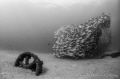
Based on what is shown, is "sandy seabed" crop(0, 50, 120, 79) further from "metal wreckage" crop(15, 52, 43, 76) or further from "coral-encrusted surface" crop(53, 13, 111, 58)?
"coral-encrusted surface" crop(53, 13, 111, 58)

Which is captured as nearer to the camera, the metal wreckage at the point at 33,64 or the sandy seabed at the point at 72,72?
the sandy seabed at the point at 72,72

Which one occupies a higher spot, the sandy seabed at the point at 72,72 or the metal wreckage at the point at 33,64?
the metal wreckage at the point at 33,64

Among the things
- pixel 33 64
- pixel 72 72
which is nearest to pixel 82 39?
pixel 72 72

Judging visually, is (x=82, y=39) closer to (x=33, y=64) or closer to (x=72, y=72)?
(x=72, y=72)

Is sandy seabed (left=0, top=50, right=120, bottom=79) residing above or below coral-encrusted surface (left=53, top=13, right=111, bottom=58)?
below

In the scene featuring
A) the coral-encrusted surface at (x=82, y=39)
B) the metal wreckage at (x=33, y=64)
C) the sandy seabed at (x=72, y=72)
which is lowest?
the sandy seabed at (x=72, y=72)

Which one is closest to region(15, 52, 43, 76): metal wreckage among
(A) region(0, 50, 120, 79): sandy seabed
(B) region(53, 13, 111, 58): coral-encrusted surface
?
(A) region(0, 50, 120, 79): sandy seabed

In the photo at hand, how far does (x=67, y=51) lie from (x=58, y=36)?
166 centimetres

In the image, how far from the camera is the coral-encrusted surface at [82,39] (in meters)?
7.02

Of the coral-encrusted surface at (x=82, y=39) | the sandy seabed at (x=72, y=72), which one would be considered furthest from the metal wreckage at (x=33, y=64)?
the coral-encrusted surface at (x=82, y=39)

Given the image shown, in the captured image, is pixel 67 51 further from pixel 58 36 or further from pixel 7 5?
pixel 7 5

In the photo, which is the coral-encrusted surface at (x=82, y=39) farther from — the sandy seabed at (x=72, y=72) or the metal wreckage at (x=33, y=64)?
the metal wreckage at (x=33, y=64)

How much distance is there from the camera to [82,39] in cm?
708

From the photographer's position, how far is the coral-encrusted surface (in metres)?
7.02
